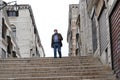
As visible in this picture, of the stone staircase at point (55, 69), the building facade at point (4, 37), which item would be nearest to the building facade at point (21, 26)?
the building facade at point (4, 37)

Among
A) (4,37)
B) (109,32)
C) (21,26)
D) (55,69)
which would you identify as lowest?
(55,69)

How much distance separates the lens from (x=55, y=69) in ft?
60.0

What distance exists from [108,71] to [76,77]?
1.91 meters

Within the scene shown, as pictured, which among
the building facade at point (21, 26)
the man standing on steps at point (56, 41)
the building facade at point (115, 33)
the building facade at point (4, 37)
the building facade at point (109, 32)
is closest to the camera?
the building facade at point (115, 33)

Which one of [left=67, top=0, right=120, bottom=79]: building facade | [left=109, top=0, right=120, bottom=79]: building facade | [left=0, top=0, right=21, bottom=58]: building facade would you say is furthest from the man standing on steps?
[left=0, top=0, right=21, bottom=58]: building facade

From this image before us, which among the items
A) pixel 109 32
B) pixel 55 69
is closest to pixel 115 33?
pixel 109 32

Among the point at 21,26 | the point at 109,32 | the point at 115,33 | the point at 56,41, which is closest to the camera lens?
the point at 115,33

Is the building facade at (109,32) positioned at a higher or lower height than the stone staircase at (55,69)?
higher

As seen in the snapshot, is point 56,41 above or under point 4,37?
under

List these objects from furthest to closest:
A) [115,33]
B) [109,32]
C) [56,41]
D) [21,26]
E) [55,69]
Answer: [21,26] → [56,41] → [55,69] → [109,32] → [115,33]

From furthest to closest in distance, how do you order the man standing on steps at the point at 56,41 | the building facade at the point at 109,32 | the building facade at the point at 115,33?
the man standing on steps at the point at 56,41 < the building facade at the point at 109,32 < the building facade at the point at 115,33

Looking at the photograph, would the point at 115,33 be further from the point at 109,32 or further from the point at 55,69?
the point at 55,69

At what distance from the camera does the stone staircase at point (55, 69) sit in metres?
16.4

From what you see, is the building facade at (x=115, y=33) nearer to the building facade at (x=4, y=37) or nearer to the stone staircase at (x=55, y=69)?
the stone staircase at (x=55, y=69)
